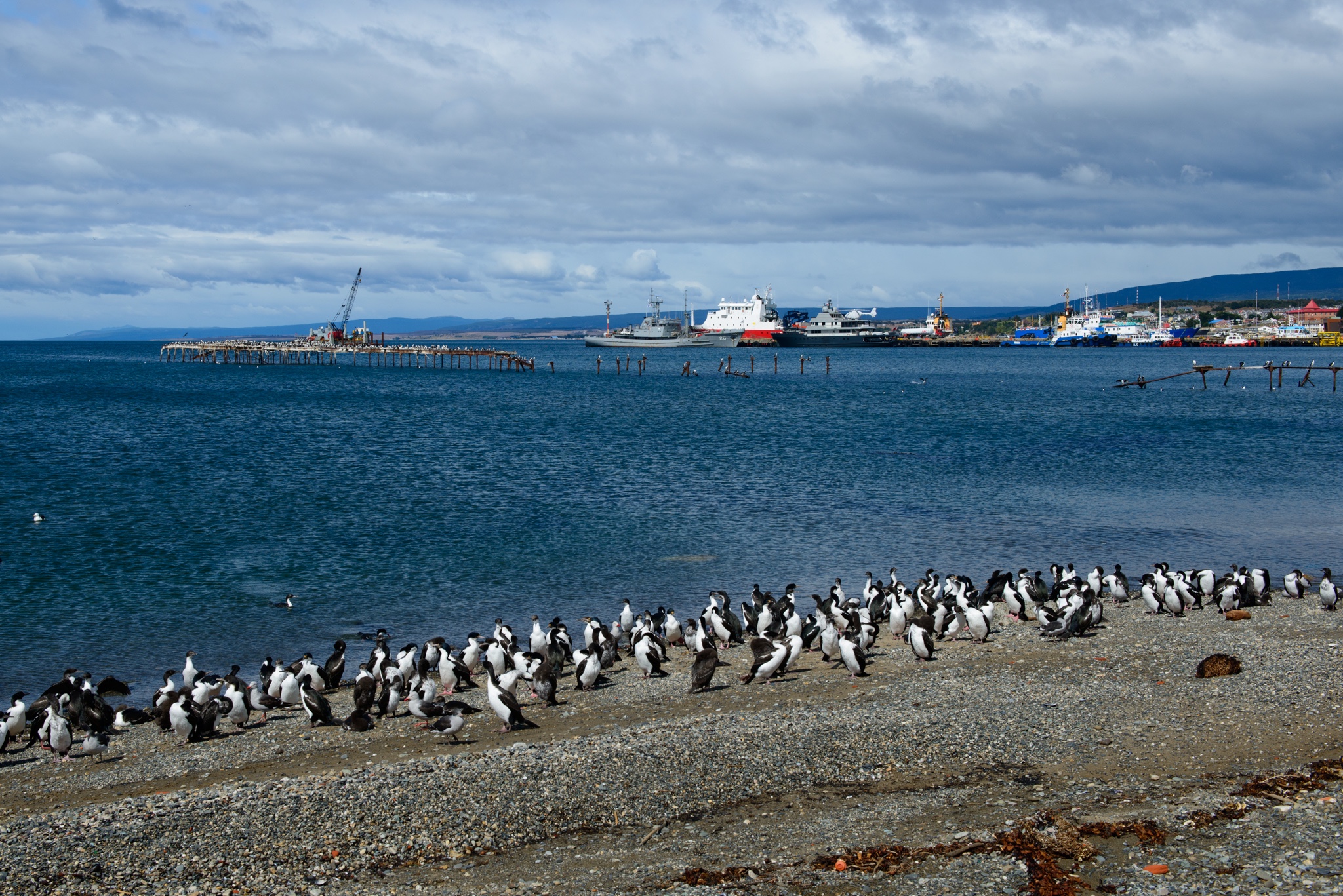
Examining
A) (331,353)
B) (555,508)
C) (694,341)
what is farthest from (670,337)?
(555,508)

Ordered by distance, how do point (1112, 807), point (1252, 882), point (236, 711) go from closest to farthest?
1. point (1252, 882)
2. point (1112, 807)
3. point (236, 711)

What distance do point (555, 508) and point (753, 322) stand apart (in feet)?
534

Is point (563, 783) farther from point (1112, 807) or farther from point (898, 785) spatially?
point (1112, 807)

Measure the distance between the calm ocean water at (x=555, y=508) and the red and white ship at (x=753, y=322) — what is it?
120193 mm

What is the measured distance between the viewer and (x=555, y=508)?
33.2 meters

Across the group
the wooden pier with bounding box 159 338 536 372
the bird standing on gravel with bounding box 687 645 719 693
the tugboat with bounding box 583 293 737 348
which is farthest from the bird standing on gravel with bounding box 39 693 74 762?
the tugboat with bounding box 583 293 737 348

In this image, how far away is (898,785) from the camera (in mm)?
11695

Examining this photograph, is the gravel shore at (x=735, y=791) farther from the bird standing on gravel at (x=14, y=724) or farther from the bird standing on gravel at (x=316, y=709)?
the bird standing on gravel at (x=14, y=724)

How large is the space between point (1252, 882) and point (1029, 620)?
37.9ft

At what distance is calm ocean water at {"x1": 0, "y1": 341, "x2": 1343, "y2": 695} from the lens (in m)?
22.3

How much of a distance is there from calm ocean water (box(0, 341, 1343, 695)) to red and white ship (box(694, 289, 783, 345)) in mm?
120193

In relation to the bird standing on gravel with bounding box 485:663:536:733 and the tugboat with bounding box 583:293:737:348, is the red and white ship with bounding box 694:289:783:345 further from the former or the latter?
the bird standing on gravel with bounding box 485:663:536:733

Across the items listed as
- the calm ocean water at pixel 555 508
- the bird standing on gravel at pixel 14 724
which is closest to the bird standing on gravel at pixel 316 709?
the bird standing on gravel at pixel 14 724

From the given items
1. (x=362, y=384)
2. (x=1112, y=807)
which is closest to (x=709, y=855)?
(x=1112, y=807)
